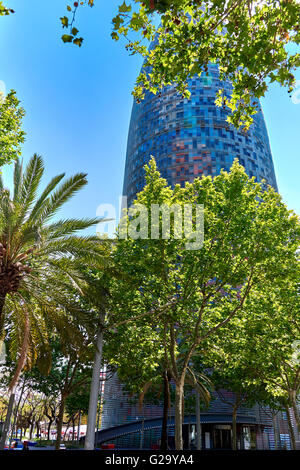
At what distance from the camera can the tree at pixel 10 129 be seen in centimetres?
1244

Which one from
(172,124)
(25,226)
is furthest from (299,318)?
(172,124)

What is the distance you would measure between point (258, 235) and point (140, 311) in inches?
240

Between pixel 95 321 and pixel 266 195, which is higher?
pixel 266 195

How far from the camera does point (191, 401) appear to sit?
88.9 feet

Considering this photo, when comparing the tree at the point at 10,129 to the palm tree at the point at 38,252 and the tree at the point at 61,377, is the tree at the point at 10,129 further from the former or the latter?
the tree at the point at 61,377

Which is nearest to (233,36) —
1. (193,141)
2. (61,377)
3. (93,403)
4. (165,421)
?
(93,403)

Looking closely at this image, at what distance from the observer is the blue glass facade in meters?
61.7

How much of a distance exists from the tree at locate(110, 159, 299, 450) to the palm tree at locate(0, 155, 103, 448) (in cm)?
252

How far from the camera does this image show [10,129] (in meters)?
12.6

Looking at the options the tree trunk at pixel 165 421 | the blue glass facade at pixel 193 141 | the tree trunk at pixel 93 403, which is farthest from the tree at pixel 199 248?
the blue glass facade at pixel 193 141

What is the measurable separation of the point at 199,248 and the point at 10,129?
8344 mm

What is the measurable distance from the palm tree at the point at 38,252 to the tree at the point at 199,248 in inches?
99.4
